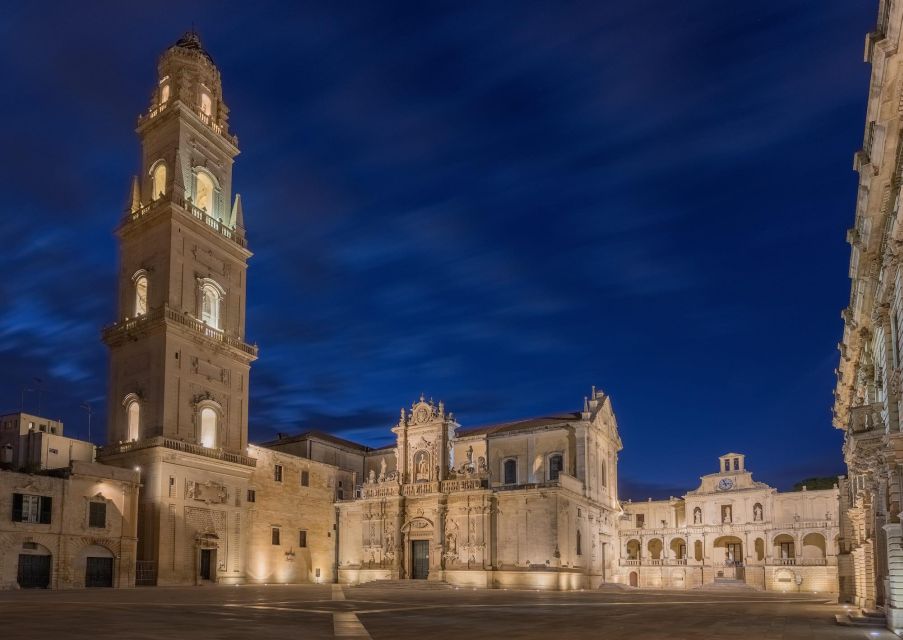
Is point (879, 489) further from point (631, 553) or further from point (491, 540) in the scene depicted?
point (631, 553)

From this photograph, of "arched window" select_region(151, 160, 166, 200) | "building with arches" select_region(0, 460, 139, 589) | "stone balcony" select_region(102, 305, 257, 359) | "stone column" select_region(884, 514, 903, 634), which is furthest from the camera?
"arched window" select_region(151, 160, 166, 200)

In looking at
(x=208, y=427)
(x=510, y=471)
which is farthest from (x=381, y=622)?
(x=510, y=471)

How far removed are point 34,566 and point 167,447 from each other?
9.28 meters

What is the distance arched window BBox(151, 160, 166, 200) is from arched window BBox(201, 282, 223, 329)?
726cm

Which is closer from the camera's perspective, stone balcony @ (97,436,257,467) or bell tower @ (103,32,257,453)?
stone balcony @ (97,436,257,467)

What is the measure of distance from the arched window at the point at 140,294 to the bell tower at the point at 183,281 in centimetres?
7

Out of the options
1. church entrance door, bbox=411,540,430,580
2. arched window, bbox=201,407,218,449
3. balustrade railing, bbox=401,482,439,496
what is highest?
arched window, bbox=201,407,218,449

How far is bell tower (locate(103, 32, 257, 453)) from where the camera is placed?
156 feet

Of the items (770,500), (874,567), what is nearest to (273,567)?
(874,567)

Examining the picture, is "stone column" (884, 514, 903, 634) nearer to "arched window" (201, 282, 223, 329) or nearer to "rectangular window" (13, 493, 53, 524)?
"rectangular window" (13, 493, 53, 524)

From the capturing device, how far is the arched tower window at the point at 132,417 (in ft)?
157

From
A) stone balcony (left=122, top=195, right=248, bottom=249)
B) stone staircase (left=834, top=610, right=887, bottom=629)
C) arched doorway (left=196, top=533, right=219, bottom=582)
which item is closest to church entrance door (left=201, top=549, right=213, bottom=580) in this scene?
arched doorway (left=196, top=533, right=219, bottom=582)

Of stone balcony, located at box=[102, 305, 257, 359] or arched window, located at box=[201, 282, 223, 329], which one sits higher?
arched window, located at box=[201, 282, 223, 329]

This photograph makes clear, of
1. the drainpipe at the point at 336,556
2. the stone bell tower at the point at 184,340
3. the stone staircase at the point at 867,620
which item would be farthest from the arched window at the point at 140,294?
the stone staircase at the point at 867,620
